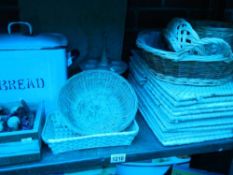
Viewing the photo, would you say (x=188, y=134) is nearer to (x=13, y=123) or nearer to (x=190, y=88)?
(x=190, y=88)

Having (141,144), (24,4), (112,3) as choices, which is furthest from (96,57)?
(141,144)

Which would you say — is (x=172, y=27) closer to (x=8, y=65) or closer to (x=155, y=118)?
(x=155, y=118)

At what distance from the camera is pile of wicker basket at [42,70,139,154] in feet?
2.15

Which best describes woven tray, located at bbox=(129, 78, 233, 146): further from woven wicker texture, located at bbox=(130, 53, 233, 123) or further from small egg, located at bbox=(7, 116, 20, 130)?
small egg, located at bbox=(7, 116, 20, 130)

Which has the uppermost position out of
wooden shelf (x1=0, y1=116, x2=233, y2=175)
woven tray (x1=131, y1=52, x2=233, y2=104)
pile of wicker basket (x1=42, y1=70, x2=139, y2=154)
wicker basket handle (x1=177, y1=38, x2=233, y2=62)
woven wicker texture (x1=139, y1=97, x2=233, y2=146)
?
wicker basket handle (x1=177, y1=38, x2=233, y2=62)

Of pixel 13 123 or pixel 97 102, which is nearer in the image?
pixel 13 123

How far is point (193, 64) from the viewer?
2.19ft

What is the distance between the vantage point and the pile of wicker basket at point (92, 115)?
654 mm

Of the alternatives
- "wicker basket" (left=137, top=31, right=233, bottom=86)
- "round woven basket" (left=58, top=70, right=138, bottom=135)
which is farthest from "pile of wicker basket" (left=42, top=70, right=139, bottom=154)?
"wicker basket" (left=137, top=31, right=233, bottom=86)

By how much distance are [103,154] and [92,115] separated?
113mm

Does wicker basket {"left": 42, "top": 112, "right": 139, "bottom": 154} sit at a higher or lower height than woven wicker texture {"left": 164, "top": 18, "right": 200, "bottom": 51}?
lower

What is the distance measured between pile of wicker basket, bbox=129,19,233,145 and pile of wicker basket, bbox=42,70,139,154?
81 millimetres

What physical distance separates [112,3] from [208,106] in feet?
1.68

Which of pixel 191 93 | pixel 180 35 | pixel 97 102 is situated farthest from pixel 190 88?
pixel 97 102
